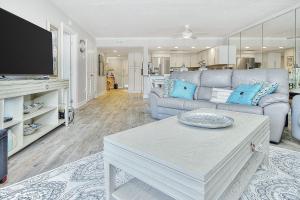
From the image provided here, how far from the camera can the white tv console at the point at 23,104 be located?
5.99ft

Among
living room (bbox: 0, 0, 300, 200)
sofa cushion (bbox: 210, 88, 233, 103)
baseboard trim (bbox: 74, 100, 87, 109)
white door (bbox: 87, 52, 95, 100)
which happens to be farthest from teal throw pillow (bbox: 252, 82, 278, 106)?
white door (bbox: 87, 52, 95, 100)

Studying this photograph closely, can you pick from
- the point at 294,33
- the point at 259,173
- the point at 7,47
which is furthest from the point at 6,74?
the point at 294,33

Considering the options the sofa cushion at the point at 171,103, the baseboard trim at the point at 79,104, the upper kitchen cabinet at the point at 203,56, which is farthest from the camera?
the upper kitchen cabinet at the point at 203,56

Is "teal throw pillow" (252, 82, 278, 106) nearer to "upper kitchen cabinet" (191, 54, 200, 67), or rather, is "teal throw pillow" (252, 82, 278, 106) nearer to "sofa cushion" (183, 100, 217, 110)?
"sofa cushion" (183, 100, 217, 110)

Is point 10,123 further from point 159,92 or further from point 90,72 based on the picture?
point 90,72

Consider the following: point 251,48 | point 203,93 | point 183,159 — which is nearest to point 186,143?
point 183,159

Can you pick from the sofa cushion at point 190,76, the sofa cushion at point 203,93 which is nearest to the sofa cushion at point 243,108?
the sofa cushion at point 203,93

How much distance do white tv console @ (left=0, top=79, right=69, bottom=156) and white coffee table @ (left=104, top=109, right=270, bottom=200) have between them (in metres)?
1.28

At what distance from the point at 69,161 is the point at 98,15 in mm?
3743

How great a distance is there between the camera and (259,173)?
1.66 meters

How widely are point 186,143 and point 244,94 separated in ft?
6.65

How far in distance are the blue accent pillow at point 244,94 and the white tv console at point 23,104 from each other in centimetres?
256

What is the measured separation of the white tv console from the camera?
1824 mm

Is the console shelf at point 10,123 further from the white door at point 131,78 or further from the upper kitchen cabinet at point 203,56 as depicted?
the white door at point 131,78
